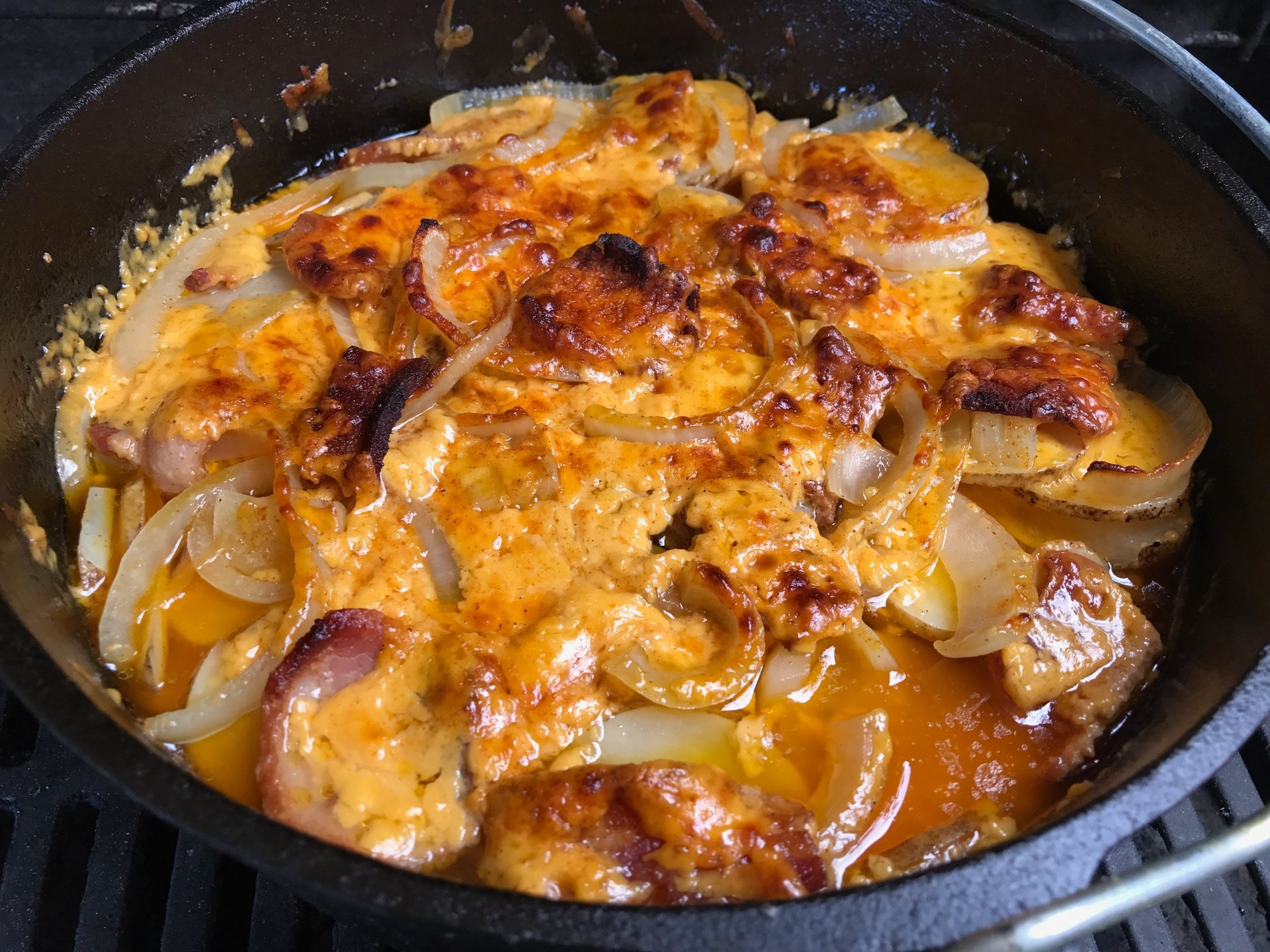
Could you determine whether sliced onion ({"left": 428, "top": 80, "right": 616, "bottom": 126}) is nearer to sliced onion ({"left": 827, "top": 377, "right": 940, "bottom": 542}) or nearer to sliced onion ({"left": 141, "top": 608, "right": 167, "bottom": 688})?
sliced onion ({"left": 827, "top": 377, "right": 940, "bottom": 542})

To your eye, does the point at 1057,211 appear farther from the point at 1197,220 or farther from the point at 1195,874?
the point at 1195,874

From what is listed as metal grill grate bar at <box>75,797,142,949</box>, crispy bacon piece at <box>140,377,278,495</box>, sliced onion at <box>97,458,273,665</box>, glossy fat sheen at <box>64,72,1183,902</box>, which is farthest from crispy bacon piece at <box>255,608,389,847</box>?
metal grill grate bar at <box>75,797,142,949</box>

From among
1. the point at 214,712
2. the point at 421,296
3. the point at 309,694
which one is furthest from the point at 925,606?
the point at 214,712

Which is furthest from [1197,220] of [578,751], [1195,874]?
[578,751]

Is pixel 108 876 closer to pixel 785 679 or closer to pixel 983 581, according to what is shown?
pixel 785 679

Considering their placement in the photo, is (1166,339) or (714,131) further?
(714,131)
